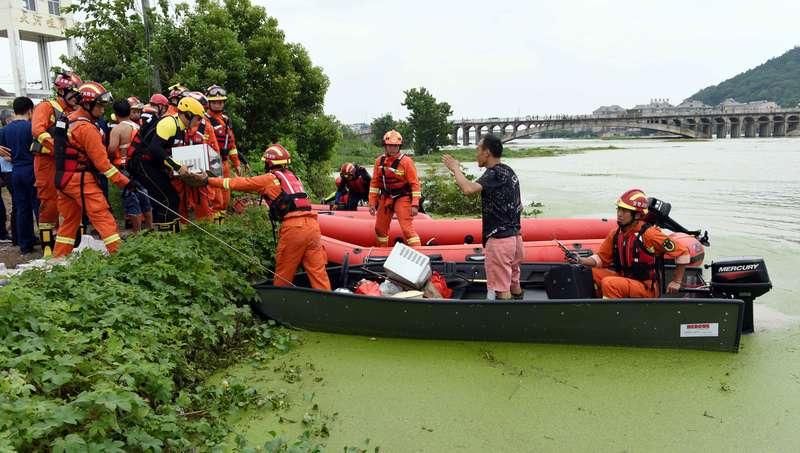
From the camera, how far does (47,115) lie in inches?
209

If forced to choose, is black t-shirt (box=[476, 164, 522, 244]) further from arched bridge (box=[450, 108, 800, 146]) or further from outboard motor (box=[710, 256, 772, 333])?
arched bridge (box=[450, 108, 800, 146])

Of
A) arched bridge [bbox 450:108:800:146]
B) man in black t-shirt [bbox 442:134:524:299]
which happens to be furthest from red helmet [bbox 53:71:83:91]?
arched bridge [bbox 450:108:800:146]

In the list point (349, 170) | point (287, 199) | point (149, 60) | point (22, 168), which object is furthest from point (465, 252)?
point (149, 60)

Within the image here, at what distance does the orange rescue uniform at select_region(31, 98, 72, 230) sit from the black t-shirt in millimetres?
3811

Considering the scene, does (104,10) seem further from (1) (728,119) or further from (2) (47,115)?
(1) (728,119)

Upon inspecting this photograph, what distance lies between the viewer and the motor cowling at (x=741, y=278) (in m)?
4.29

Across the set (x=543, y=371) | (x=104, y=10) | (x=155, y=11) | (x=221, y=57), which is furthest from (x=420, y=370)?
(x=104, y=10)

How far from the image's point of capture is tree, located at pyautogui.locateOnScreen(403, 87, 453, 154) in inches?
1582

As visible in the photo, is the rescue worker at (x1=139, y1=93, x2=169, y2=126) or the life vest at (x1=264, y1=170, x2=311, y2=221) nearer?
the life vest at (x1=264, y1=170, x2=311, y2=221)

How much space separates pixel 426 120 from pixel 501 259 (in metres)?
36.6

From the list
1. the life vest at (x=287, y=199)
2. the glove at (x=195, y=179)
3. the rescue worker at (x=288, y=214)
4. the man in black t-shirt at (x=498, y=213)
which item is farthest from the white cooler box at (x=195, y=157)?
the man in black t-shirt at (x=498, y=213)

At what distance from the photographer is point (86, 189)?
4.84 meters

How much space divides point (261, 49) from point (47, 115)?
20.1ft

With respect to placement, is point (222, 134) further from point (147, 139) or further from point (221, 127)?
point (147, 139)
